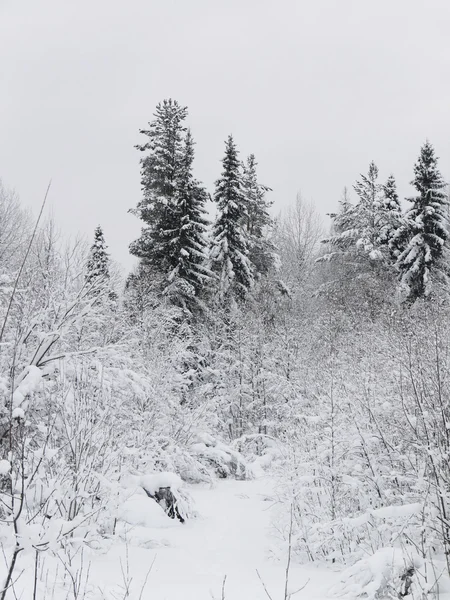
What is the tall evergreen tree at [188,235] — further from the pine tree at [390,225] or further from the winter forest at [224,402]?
the pine tree at [390,225]

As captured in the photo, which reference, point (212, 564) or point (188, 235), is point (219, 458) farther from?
point (188, 235)

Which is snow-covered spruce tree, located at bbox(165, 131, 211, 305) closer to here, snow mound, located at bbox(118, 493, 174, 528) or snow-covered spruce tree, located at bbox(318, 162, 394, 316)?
snow-covered spruce tree, located at bbox(318, 162, 394, 316)

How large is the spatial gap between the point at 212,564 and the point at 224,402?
48.1 feet

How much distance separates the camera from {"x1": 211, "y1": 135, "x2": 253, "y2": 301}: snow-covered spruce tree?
82.9 ft

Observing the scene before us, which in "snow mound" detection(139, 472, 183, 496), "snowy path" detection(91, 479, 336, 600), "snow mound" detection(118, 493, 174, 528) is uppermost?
"snow mound" detection(139, 472, 183, 496)

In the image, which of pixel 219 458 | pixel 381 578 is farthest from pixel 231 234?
pixel 381 578

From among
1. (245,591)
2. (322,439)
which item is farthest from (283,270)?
(245,591)

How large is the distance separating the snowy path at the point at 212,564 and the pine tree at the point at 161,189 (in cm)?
1494

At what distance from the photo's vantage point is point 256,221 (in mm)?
29375

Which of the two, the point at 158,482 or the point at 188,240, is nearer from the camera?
the point at 158,482

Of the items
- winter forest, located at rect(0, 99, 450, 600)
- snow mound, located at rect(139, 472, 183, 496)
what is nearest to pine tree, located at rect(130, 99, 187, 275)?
winter forest, located at rect(0, 99, 450, 600)

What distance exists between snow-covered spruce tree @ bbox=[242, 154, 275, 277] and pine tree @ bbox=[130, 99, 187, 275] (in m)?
4.58

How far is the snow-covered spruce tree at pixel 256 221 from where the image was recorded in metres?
28.2

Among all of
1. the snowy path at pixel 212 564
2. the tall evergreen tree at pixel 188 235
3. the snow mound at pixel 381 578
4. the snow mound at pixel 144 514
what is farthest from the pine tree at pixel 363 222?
the snow mound at pixel 381 578
